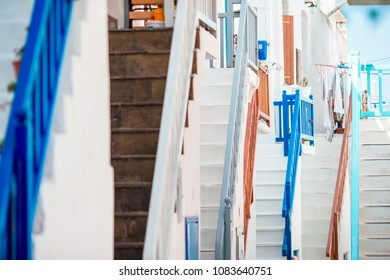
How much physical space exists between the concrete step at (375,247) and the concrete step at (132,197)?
5.18m

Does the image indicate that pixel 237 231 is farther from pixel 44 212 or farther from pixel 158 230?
pixel 44 212

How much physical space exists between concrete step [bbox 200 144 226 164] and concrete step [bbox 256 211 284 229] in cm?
287

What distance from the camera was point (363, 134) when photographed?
Answer: 37.1ft

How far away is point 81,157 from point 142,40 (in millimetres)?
2395

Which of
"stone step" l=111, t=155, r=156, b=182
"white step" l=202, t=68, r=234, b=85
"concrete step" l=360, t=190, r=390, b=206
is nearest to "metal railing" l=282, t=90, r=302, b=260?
"concrete step" l=360, t=190, r=390, b=206

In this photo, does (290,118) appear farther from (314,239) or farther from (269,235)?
(269,235)

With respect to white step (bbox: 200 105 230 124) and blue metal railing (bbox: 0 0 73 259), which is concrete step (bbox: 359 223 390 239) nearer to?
white step (bbox: 200 105 230 124)

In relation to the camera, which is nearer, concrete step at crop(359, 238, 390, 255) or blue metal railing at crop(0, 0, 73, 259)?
blue metal railing at crop(0, 0, 73, 259)

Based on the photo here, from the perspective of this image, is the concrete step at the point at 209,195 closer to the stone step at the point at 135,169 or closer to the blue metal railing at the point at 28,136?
the stone step at the point at 135,169

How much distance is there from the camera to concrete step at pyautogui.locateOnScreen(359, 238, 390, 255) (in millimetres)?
10164

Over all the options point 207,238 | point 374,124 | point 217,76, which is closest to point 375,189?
point 374,124

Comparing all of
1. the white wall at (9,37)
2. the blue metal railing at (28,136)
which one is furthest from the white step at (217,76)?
the blue metal railing at (28,136)

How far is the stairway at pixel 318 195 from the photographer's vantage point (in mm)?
11570
